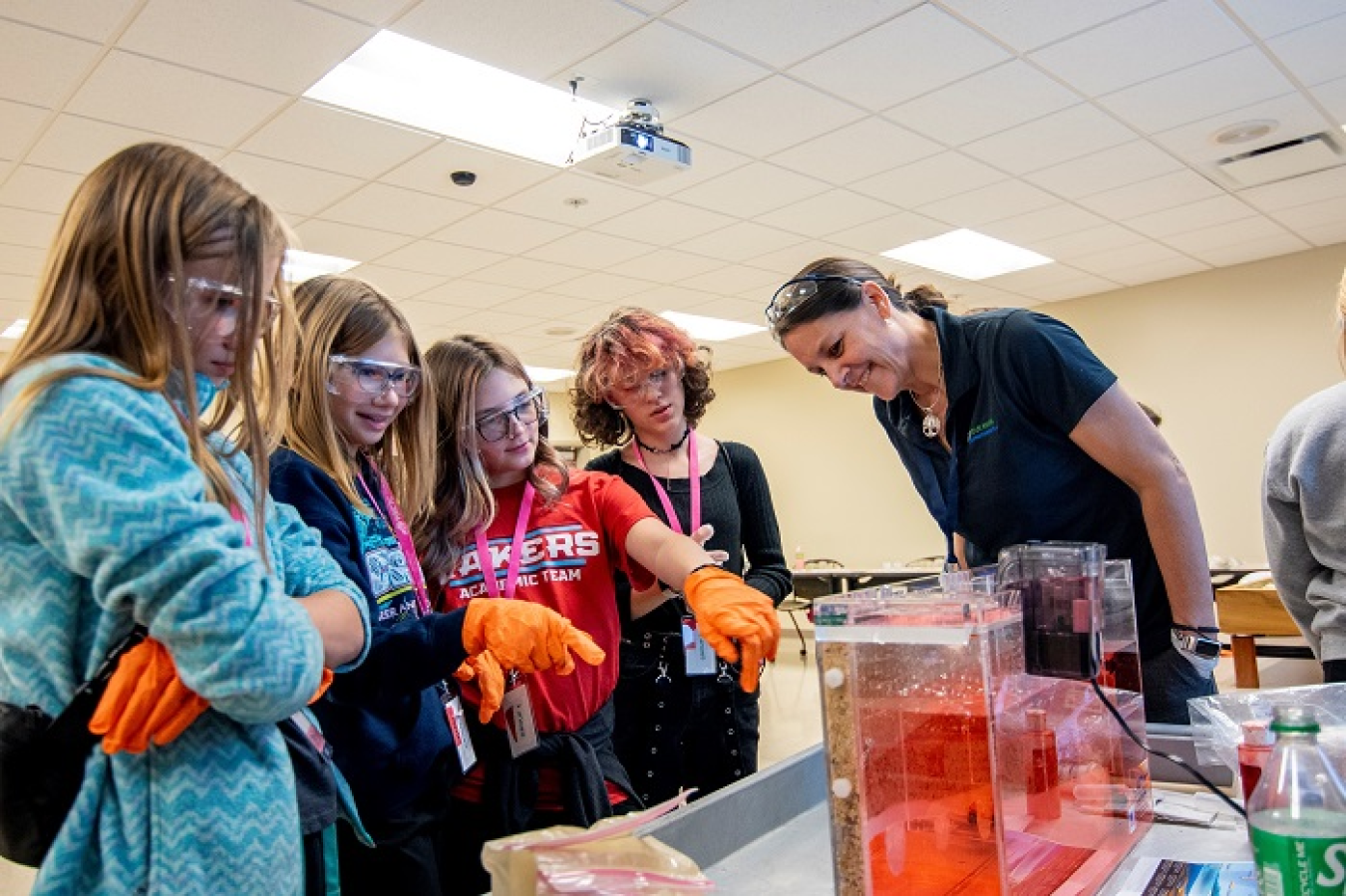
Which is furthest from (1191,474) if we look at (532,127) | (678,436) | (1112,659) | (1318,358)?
Result: (1112,659)

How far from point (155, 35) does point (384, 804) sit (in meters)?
2.64

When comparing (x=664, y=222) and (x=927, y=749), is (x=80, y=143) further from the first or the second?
(x=927, y=749)

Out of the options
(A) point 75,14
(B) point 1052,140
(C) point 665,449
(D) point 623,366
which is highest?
(B) point 1052,140

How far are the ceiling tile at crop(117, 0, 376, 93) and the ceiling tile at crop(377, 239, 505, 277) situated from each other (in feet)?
6.29

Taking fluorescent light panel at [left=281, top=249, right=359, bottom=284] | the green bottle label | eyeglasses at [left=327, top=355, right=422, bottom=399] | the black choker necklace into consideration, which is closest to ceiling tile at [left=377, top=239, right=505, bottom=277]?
fluorescent light panel at [left=281, top=249, right=359, bottom=284]

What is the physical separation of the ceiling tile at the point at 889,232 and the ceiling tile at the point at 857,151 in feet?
2.56

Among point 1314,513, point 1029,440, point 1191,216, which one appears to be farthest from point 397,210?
point 1191,216

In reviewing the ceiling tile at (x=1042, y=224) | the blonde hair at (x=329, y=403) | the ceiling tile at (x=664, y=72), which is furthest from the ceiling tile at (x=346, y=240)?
the blonde hair at (x=329, y=403)

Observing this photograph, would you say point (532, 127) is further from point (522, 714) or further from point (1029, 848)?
point (1029, 848)

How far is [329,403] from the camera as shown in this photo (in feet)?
4.44

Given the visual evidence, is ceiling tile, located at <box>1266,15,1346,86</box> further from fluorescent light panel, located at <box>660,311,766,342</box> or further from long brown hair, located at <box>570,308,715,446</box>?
fluorescent light panel, located at <box>660,311,766,342</box>

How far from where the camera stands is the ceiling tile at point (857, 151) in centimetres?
398

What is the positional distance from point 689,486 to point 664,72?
1.87m

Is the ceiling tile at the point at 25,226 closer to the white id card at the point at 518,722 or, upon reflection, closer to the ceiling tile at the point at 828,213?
the ceiling tile at the point at 828,213
